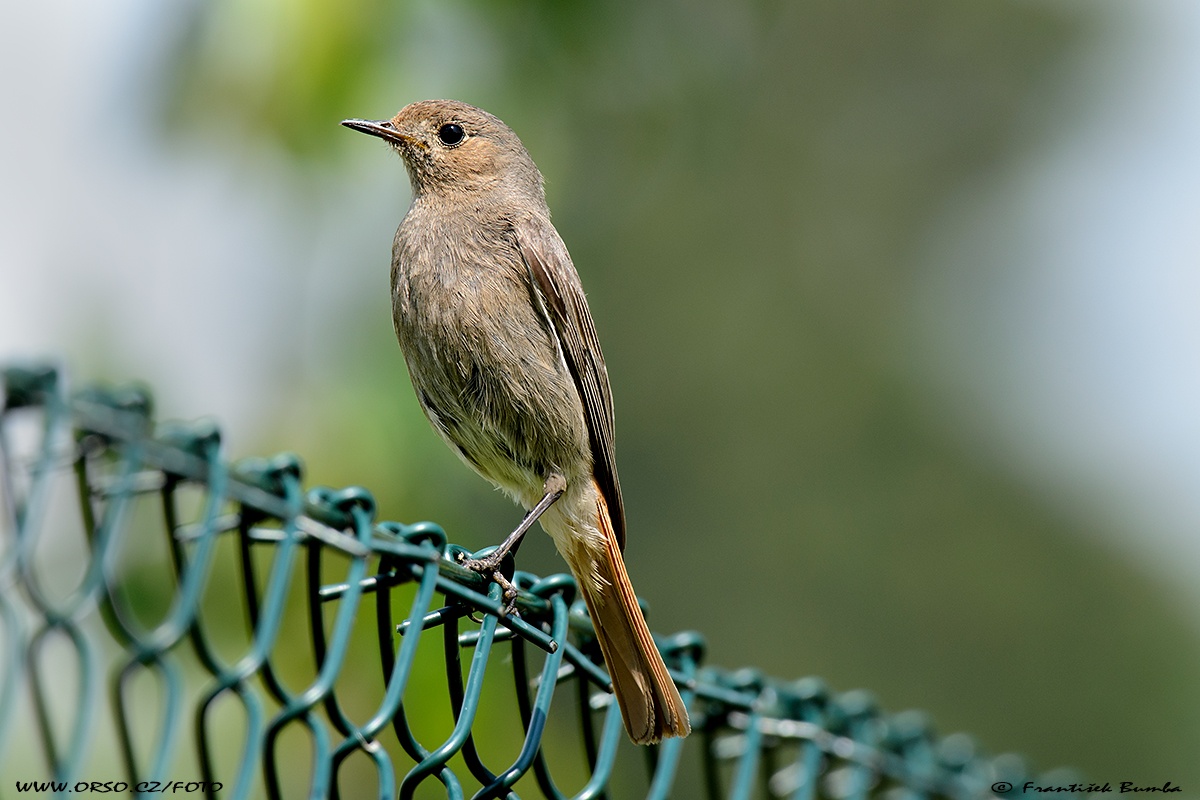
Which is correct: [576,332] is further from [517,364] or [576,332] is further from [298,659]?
[298,659]

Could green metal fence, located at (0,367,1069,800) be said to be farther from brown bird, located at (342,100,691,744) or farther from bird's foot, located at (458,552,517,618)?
brown bird, located at (342,100,691,744)

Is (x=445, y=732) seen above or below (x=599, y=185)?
below

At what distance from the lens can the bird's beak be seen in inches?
121

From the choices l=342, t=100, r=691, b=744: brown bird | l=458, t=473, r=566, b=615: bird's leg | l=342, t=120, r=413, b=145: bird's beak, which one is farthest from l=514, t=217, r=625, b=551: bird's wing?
l=342, t=120, r=413, b=145: bird's beak

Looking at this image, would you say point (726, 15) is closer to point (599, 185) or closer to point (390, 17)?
point (599, 185)

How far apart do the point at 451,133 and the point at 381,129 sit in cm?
55

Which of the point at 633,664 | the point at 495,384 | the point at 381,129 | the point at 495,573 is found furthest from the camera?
the point at 381,129

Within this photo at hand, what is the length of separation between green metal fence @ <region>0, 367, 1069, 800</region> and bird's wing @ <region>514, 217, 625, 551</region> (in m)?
0.77

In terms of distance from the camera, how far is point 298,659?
106 inches

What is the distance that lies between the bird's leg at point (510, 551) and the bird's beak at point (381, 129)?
43.2 inches

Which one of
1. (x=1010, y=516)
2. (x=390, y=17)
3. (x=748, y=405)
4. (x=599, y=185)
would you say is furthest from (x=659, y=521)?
(x=390, y=17)

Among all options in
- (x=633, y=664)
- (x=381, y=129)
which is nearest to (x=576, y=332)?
(x=381, y=129)

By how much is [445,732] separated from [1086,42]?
27.3 meters

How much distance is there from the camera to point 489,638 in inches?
76.8
